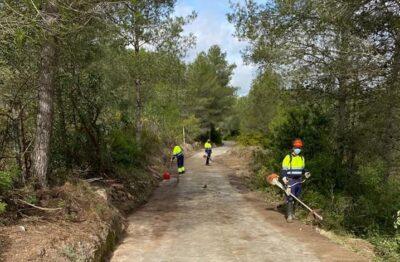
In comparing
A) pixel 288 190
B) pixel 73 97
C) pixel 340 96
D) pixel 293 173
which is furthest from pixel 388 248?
pixel 73 97

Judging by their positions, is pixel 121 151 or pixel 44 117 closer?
pixel 44 117

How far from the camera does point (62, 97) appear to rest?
45.3ft

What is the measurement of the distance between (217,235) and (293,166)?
10.6 feet

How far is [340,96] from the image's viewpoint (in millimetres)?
16047

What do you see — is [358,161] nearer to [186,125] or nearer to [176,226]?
[176,226]

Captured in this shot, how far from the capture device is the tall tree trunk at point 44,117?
10359 mm

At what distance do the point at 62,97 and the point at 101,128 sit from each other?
289 centimetres

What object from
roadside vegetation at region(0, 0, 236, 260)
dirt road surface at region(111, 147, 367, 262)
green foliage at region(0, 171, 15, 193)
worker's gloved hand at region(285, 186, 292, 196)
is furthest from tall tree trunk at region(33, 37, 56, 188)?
worker's gloved hand at region(285, 186, 292, 196)

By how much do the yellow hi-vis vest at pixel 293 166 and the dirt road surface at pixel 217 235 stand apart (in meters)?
1.31

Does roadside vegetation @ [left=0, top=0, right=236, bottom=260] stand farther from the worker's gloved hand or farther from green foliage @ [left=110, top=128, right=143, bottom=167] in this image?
the worker's gloved hand

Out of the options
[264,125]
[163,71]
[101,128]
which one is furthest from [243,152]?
[101,128]

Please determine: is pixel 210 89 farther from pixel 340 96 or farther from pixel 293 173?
pixel 293 173

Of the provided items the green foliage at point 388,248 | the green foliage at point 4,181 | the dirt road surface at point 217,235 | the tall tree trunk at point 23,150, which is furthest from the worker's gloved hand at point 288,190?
the green foliage at point 4,181

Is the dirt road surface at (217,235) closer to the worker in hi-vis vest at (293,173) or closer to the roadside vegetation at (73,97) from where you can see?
the worker in hi-vis vest at (293,173)
